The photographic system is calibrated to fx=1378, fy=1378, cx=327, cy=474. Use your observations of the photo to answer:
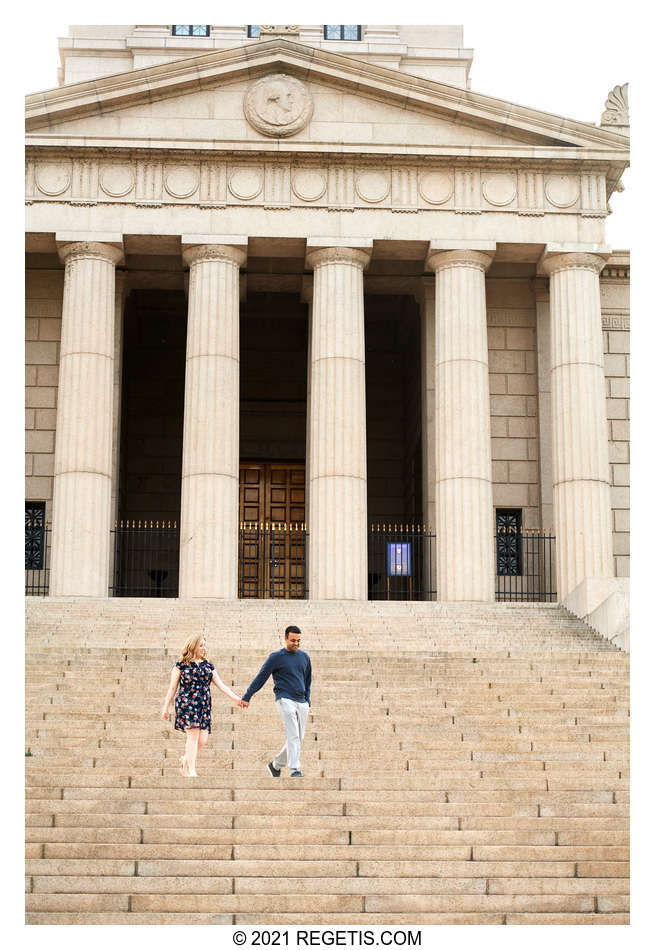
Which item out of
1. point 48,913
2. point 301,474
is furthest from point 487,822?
point 301,474

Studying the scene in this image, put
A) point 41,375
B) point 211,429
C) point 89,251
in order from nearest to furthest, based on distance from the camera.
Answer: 1. point 211,429
2. point 89,251
3. point 41,375

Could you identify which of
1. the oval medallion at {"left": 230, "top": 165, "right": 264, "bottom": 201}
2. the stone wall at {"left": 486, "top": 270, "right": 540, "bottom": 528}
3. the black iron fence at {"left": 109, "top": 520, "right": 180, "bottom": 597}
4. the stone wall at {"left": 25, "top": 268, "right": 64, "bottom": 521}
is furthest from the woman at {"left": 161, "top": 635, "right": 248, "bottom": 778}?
the black iron fence at {"left": 109, "top": 520, "right": 180, "bottom": 597}

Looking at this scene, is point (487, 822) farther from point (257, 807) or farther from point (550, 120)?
point (550, 120)

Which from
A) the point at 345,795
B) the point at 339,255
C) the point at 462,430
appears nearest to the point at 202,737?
the point at 345,795

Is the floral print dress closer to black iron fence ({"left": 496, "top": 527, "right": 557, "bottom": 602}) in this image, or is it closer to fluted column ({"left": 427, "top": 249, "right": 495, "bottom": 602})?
fluted column ({"left": 427, "top": 249, "right": 495, "bottom": 602})

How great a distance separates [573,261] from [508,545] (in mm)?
6940

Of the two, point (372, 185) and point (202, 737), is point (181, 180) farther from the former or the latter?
point (202, 737)

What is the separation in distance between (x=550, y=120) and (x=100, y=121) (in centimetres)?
1049

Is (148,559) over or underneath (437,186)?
underneath

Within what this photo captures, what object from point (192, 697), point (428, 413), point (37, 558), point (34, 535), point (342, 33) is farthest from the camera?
point (342, 33)

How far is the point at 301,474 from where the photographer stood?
135 ft

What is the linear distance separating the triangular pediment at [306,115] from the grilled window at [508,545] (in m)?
8.78

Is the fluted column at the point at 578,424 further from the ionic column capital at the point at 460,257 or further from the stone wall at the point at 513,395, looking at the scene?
the stone wall at the point at 513,395

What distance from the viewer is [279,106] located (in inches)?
1270
